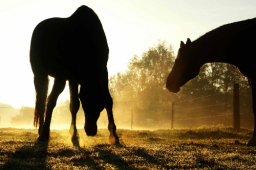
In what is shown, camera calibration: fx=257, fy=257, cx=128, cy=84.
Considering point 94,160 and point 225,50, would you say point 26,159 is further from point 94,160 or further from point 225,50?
point 225,50

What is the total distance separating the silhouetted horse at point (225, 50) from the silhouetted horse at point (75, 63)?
260 centimetres

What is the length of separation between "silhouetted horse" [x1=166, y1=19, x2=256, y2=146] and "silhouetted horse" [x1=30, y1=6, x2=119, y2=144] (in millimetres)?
2597

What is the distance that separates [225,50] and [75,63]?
3.86m

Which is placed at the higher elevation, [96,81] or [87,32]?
[87,32]

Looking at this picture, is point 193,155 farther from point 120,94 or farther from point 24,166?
point 120,94

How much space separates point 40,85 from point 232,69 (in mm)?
36541

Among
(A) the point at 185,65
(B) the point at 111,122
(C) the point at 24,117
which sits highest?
(A) the point at 185,65

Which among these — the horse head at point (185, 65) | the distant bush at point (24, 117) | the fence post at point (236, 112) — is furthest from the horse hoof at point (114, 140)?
the distant bush at point (24, 117)

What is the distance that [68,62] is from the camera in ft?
19.6

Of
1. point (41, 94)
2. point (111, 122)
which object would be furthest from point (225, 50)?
point (41, 94)

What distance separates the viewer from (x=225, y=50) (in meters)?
6.69

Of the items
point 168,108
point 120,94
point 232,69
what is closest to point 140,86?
point 120,94

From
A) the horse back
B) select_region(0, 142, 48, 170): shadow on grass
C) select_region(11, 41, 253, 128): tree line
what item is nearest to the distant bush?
select_region(11, 41, 253, 128): tree line

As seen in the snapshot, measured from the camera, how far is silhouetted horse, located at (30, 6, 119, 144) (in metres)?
4.48
